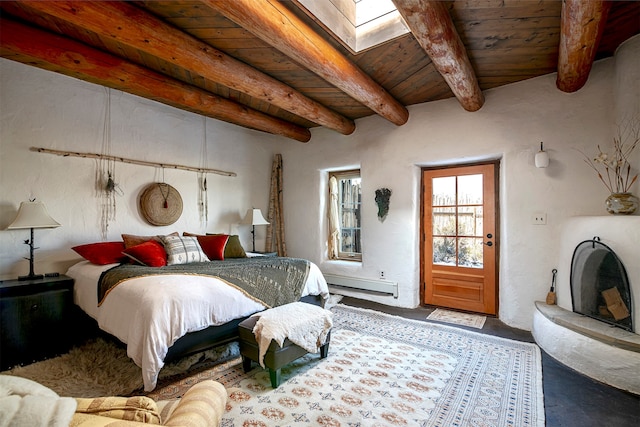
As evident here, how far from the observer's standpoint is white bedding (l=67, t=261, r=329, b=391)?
6.44 ft

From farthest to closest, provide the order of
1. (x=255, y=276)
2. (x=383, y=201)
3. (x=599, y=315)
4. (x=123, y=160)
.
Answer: (x=383, y=201) < (x=123, y=160) < (x=255, y=276) < (x=599, y=315)

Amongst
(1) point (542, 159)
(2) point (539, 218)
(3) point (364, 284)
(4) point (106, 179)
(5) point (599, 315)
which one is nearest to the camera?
(5) point (599, 315)

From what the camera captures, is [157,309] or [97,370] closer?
[157,309]

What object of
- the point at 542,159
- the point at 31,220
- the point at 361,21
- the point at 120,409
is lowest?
the point at 120,409

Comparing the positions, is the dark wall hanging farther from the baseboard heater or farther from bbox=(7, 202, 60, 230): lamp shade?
bbox=(7, 202, 60, 230): lamp shade

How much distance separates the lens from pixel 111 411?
756mm

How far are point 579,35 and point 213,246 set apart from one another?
387cm

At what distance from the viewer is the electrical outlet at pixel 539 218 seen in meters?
3.07

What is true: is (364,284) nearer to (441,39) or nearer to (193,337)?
(193,337)

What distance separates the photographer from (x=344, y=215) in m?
4.92

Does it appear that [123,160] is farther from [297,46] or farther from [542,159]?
[542,159]

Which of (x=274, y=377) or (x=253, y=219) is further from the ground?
(x=253, y=219)

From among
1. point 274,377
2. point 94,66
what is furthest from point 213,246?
point 94,66

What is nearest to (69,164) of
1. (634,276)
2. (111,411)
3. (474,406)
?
(111,411)
